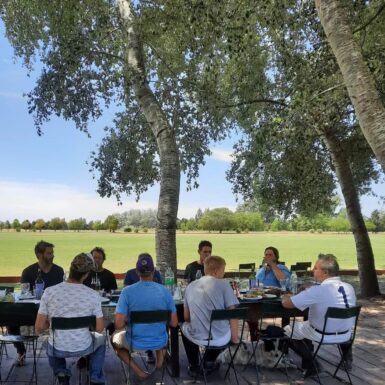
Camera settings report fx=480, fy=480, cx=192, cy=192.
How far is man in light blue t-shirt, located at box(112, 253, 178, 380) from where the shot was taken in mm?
4652

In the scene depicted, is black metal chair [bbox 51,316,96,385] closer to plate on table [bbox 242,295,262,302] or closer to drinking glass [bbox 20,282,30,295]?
drinking glass [bbox 20,282,30,295]

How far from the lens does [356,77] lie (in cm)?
555

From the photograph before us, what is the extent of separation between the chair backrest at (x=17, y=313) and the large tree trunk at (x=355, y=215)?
9.21m

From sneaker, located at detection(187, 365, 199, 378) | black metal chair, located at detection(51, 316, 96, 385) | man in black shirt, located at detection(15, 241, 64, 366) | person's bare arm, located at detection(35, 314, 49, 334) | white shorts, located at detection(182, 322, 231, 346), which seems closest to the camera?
black metal chair, located at detection(51, 316, 96, 385)

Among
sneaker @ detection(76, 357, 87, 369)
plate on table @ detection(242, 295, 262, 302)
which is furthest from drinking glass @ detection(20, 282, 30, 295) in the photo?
plate on table @ detection(242, 295, 262, 302)

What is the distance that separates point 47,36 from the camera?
10.1 meters

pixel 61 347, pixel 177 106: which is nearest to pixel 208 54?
pixel 177 106

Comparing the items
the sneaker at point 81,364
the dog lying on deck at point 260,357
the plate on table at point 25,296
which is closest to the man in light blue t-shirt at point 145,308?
the sneaker at point 81,364

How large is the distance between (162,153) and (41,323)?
195 inches

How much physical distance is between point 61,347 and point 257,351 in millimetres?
2528

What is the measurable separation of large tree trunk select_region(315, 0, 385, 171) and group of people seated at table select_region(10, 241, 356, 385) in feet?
4.72

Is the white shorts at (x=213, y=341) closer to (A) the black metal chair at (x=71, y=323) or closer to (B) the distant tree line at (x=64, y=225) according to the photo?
(A) the black metal chair at (x=71, y=323)

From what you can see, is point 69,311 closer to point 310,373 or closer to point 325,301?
point 325,301

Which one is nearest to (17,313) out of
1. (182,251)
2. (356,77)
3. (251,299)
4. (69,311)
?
(69,311)
